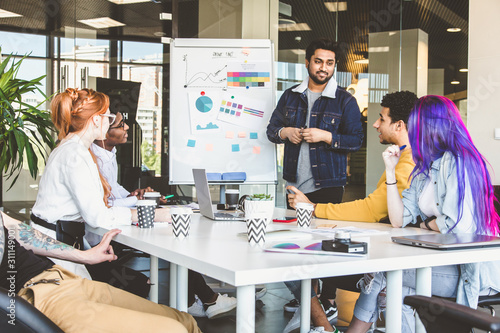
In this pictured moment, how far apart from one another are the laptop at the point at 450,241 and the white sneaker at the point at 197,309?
1948 millimetres

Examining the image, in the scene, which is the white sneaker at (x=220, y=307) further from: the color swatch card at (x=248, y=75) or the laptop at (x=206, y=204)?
the color swatch card at (x=248, y=75)

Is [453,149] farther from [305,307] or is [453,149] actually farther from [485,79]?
[485,79]

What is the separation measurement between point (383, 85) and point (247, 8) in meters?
1.68

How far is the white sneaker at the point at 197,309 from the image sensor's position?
339cm

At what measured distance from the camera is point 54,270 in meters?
1.56

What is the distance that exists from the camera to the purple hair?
1.82ft

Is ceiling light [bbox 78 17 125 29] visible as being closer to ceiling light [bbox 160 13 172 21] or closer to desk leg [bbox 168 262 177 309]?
ceiling light [bbox 160 13 172 21]

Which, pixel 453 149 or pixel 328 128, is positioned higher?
pixel 328 128

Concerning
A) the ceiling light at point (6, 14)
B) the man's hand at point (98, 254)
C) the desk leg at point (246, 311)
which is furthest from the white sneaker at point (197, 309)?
the ceiling light at point (6, 14)

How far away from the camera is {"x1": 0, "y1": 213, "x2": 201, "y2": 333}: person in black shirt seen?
4.38 ft

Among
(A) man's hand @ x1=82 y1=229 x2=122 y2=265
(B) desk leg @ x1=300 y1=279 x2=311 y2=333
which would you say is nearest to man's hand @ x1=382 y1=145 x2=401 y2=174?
(B) desk leg @ x1=300 y1=279 x2=311 y2=333

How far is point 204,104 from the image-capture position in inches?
167

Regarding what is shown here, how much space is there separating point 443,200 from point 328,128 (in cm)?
161

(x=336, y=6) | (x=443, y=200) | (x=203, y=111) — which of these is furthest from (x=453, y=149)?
(x=336, y=6)
